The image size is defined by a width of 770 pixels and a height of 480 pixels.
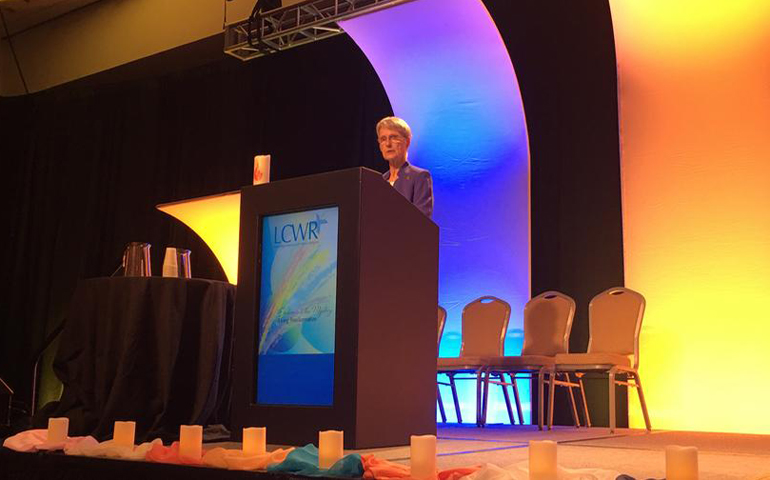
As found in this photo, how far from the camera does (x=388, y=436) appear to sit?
104 inches

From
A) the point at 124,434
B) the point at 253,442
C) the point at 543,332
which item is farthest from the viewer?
the point at 543,332

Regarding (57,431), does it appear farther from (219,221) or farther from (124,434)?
(219,221)

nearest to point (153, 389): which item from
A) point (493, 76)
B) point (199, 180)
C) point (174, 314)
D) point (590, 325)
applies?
point (174, 314)

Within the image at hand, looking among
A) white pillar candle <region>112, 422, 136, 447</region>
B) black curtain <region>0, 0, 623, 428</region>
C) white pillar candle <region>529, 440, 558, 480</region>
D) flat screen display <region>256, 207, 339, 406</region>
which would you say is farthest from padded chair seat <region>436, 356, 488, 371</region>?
white pillar candle <region>529, 440, 558, 480</region>

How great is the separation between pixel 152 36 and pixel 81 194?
1.97 m

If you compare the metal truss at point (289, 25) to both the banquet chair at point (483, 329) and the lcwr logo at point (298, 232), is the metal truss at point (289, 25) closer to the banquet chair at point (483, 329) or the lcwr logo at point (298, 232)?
the banquet chair at point (483, 329)

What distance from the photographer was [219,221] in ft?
14.0

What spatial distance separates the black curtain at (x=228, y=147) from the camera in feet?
21.0

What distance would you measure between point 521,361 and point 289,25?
11.3 feet

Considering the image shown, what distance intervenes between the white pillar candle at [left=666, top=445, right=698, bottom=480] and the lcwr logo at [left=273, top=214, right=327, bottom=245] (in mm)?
1415

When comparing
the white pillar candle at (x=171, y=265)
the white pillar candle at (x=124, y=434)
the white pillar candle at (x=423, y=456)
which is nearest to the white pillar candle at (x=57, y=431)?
the white pillar candle at (x=124, y=434)

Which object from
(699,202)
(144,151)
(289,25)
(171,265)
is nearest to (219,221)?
(171,265)

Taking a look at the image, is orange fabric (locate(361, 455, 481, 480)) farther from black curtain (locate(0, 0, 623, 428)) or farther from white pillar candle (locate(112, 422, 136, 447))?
black curtain (locate(0, 0, 623, 428))

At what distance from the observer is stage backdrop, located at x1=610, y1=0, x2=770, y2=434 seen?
570 centimetres
